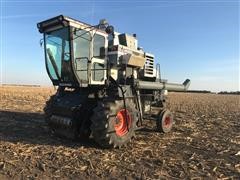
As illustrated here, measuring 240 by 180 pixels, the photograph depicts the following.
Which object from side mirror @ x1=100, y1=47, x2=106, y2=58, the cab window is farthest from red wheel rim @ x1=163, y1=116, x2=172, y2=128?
the cab window

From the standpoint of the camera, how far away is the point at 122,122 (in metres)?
9.03

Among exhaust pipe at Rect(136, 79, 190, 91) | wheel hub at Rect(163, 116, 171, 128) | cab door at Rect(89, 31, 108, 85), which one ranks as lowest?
wheel hub at Rect(163, 116, 171, 128)

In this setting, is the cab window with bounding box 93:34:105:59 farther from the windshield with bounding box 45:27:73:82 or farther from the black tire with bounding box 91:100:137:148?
the black tire with bounding box 91:100:137:148

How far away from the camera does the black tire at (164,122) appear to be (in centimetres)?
1133

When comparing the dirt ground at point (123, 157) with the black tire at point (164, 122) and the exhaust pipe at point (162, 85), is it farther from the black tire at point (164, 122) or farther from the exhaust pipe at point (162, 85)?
the exhaust pipe at point (162, 85)

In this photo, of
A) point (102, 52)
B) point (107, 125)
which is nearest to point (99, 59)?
point (102, 52)

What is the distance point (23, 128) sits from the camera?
10914mm

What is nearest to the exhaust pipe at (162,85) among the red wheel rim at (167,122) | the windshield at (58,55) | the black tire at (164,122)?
the black tire at (164,122)

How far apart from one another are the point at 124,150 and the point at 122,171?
1.82 metres

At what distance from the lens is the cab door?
9491mm

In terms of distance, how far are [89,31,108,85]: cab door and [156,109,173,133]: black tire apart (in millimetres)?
2842

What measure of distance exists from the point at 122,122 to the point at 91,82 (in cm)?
151

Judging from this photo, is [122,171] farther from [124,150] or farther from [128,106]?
[128,106]

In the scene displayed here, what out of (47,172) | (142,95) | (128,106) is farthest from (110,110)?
(142,95)
